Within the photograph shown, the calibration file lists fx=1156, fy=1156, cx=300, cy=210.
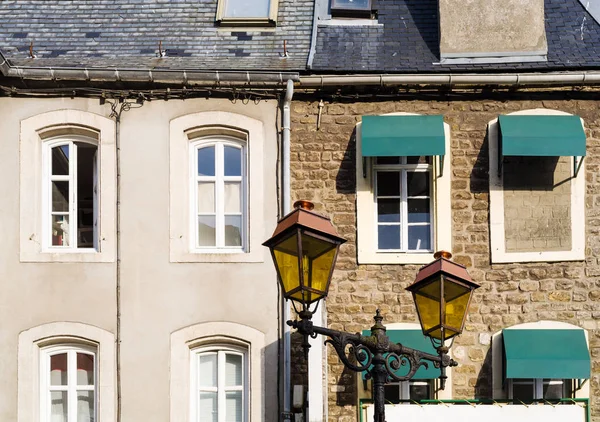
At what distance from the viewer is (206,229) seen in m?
13.6

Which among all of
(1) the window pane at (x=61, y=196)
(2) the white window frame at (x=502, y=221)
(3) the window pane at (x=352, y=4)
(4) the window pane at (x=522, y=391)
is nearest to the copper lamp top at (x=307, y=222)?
(2) the white window frame at (x=502, y=221)

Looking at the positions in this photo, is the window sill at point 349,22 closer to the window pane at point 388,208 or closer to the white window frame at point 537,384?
the window pane at point 388,208

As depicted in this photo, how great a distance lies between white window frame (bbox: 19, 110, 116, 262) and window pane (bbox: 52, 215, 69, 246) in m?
0.12

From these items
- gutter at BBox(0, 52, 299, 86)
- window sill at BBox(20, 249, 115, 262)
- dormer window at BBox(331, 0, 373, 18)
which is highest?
dormer window at BBox(331, 0, 373, 18)

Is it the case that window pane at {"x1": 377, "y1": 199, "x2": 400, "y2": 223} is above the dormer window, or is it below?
below

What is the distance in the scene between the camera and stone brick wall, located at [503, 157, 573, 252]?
13336mm

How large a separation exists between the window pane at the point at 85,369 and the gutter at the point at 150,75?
324cm

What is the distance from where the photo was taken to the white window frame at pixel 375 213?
13.3 meters

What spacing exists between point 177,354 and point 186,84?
315 centimetres

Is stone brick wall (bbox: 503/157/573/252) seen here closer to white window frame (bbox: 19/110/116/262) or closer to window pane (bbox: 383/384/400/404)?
window pane (bbox: 383/384/400/404)

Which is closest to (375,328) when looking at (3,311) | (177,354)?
(177,354)

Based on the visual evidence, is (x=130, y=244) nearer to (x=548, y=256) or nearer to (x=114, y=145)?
(x=114, y=145)

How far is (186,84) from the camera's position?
535 inches

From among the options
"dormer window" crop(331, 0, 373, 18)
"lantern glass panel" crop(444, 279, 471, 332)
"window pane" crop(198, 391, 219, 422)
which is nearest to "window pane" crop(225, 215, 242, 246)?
"window pane" crop(198, 391, 219, 422)
